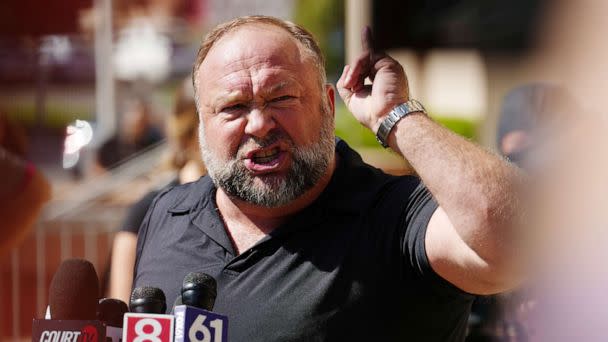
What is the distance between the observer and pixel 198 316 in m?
2.20

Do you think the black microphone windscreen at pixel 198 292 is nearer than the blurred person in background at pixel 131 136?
Yes

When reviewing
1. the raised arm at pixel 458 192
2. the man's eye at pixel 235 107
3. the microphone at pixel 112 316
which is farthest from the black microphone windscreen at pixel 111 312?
the raised arm at pixel 458 192

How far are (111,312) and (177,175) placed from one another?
6.98 ft

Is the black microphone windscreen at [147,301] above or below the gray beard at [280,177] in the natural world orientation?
below

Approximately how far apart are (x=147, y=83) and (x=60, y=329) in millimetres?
6794

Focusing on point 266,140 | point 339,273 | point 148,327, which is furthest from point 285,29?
point 148,327

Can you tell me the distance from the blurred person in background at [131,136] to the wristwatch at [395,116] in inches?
249

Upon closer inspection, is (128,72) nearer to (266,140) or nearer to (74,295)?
(266,140)

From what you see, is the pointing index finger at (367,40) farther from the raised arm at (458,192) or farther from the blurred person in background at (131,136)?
the blurred person in background at (131,136)

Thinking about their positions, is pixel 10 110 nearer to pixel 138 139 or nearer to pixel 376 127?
pixel 138 139

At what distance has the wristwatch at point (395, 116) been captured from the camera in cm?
257

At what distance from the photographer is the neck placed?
2.79 metres

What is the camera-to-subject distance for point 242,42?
2822mm

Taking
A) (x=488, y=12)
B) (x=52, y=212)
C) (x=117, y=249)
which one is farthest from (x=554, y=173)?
(x=52, y=212)
